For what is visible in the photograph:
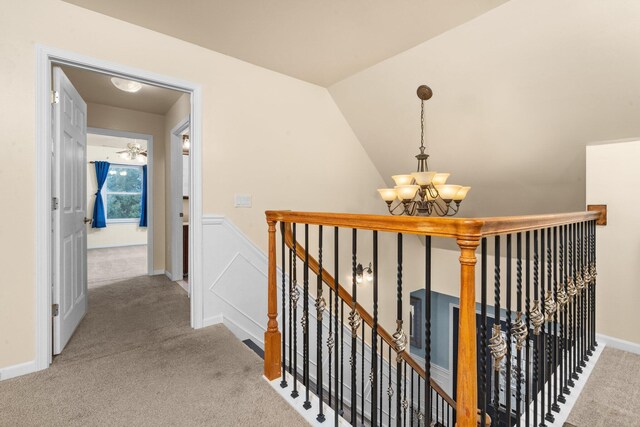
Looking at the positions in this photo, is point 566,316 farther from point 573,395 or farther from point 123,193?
point 123,193

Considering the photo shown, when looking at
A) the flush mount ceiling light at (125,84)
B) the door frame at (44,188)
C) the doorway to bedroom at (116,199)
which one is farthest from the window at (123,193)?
the door frame at (44,188)

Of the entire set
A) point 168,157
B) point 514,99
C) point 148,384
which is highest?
point 514,99

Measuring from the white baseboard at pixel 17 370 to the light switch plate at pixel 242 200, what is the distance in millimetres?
1714

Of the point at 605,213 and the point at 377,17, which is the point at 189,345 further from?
the point at 605,213

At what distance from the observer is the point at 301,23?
2379mm

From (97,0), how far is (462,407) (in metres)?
2.94

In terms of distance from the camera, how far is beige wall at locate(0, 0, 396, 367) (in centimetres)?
198

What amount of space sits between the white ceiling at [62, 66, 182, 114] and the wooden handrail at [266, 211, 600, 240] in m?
2.99

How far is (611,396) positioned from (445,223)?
1.71m

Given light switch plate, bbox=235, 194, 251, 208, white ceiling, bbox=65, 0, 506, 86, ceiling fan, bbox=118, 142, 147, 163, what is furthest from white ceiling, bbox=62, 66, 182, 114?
ceiling fan, bbox=118, 142, 147, 163

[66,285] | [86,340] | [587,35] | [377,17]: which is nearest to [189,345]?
[86,340]

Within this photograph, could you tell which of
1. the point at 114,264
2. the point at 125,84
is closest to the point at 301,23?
the point at 125,84

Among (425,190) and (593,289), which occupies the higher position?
(425,190)

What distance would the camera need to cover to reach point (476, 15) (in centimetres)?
229
